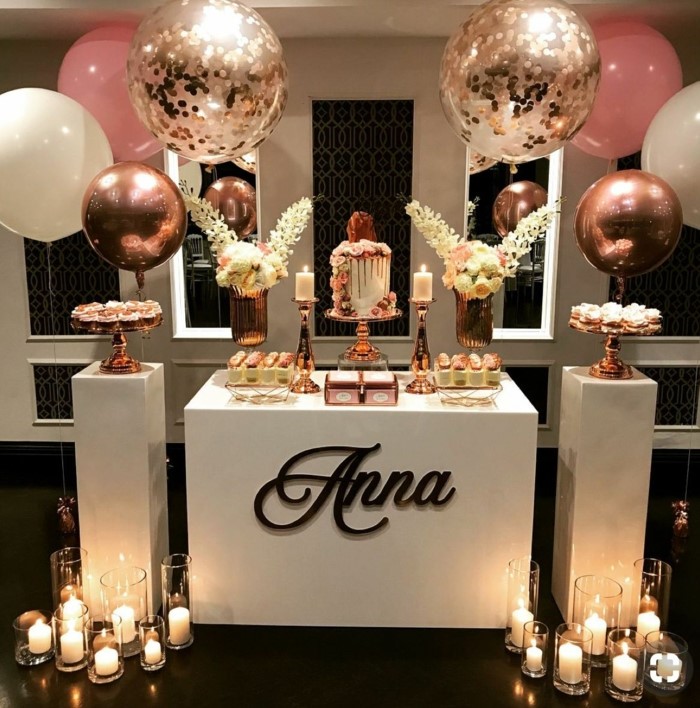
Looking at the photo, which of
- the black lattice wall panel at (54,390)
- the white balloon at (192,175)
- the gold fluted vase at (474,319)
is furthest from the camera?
the black lattice wall panel at (54,390)

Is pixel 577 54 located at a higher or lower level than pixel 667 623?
higher

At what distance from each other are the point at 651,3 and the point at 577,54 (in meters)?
1.53

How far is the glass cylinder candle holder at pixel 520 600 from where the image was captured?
3.00 m

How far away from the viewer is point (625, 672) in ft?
8.93

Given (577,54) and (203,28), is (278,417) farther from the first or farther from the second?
(577,54)

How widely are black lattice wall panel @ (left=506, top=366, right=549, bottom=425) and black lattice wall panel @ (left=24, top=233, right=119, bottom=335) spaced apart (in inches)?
100

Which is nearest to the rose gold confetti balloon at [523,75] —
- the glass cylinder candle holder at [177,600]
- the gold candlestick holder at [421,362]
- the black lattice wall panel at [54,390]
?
the gold candlestick holder at [421,362]

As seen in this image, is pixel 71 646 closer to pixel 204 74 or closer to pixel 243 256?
pixel 243 256

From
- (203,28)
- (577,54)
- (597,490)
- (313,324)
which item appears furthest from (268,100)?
(313,324)

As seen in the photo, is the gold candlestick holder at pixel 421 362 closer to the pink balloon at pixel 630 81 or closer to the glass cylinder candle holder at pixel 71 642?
the pink balloon at pixel 630 81

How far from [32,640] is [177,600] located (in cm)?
54

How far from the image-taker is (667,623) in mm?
3213

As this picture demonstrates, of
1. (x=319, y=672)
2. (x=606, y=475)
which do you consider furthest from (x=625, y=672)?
(x=319, y=672)

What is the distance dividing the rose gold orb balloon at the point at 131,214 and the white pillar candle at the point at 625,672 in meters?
2.26
